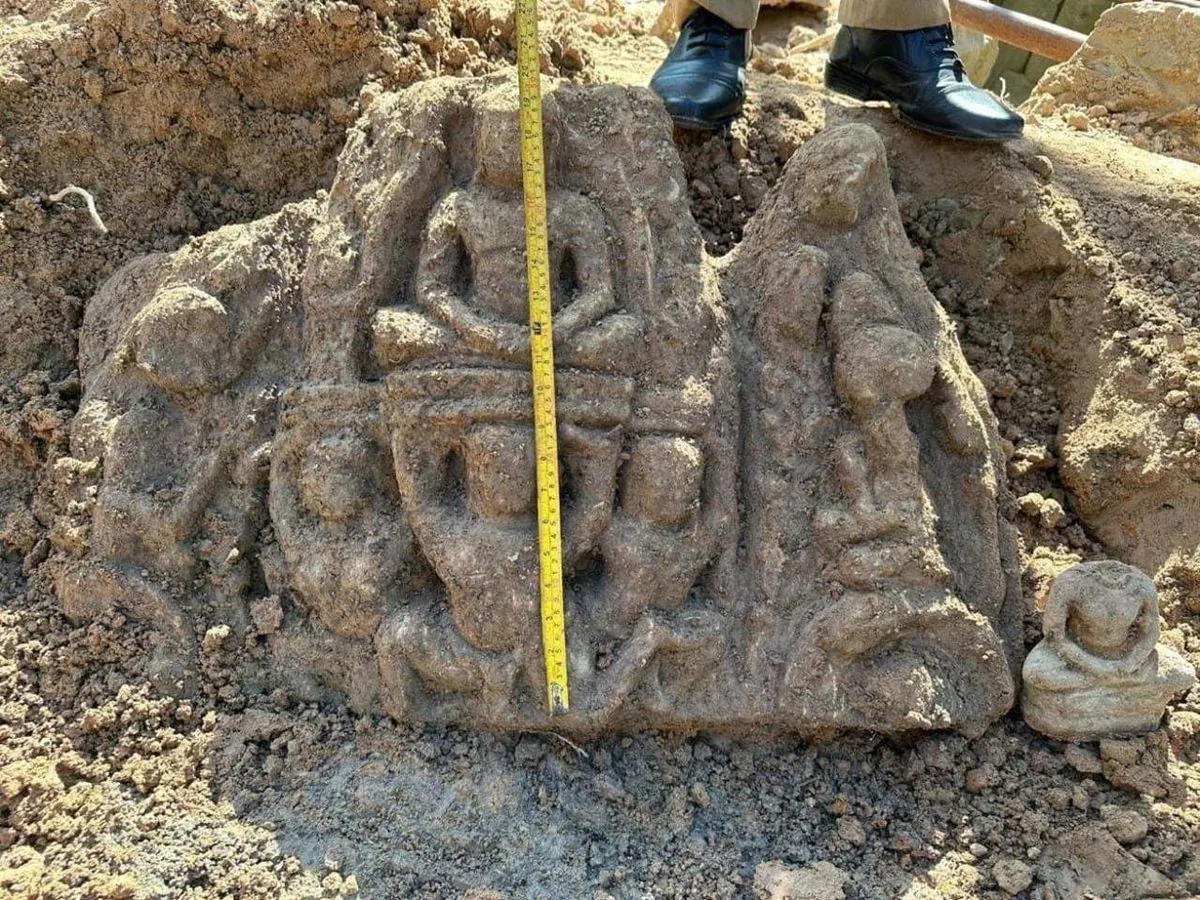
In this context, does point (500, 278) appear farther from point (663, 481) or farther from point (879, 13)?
point (879, 13)

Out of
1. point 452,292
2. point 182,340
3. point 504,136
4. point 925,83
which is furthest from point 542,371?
point 925,83

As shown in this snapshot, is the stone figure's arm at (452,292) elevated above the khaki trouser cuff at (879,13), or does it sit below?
below

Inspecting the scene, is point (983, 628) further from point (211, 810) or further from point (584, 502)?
point (211, 810)

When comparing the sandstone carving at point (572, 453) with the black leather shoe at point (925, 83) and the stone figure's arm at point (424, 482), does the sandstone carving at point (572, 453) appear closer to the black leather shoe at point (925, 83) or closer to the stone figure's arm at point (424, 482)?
the stone figure's arm at point (424, 482)

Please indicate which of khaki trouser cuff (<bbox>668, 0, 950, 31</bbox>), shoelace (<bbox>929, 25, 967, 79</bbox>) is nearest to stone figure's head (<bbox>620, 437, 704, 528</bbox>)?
khaki trouser cuff (<bbox>668, 0, 950, 31</bbox>)

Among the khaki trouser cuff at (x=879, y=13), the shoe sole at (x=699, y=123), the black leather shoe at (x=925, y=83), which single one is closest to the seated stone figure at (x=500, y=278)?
the shoe sole at (x=699, y=123)

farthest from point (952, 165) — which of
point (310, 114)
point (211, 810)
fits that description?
point (211, 810)

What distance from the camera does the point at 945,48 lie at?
412cm

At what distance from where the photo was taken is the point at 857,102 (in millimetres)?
4637

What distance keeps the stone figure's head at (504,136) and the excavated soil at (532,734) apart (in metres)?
1.11

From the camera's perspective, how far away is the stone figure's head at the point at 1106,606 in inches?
113

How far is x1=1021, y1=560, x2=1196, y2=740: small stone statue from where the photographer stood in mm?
2893

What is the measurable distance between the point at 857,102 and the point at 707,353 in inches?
90.2

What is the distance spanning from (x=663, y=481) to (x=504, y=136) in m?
1.17
